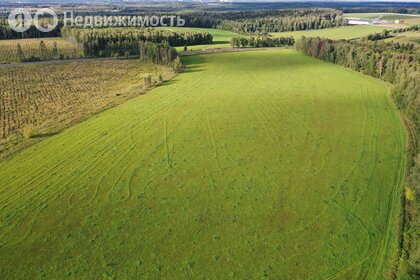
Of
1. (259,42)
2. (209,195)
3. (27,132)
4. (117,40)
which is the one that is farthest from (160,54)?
(209,195)

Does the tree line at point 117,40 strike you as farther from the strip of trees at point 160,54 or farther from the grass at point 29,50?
the strip of trees at point 160,54

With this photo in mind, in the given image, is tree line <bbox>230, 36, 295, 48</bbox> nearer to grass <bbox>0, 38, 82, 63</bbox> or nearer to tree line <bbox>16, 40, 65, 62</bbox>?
grass <bbox>0, 38, 82, 63</bbox>

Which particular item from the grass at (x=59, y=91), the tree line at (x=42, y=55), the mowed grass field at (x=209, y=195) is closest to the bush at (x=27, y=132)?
the grass at (x=59, y=91)

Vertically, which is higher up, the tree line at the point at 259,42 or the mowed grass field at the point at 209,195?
the tree line at the point at 259,42

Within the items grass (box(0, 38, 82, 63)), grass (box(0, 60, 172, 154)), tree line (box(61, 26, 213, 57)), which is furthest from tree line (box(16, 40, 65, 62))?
tree line (box(61, 26, 213, 57))

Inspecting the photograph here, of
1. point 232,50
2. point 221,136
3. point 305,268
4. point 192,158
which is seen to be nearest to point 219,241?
point 305,268

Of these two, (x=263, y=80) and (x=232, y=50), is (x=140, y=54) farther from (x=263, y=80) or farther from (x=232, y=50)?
(x=263, y=80)
